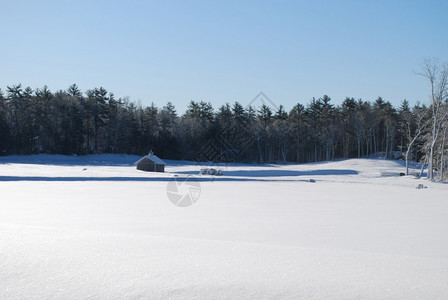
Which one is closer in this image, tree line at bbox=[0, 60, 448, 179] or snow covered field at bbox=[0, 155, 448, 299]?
snow covered field at bbox=[0, 155, 448, 299]

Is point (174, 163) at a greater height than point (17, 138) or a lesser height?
lesser

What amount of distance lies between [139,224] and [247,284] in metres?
5.96

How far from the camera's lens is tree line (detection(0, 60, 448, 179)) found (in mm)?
62125

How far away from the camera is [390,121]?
225 ft

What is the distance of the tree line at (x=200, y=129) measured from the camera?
62125 mm

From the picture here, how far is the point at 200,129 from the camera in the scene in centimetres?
7462

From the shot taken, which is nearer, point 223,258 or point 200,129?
point 223,258

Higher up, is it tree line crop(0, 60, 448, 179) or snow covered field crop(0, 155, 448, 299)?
tree line crop(0, 60, 448, 179)

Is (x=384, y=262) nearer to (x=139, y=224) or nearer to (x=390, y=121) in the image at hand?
(x=139, y=224)

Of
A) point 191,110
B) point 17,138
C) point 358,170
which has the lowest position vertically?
point 358,170

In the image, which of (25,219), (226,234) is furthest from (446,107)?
(25,219)

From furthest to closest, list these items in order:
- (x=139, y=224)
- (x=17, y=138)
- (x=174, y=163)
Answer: (x=174, y=163) → (x=17, y=138) → (x=139, y=224)

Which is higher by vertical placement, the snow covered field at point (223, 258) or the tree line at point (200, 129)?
the tree line at point (200, 129)

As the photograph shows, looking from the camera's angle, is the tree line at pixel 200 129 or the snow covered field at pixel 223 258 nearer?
the snow covered field at pixel 223 258
